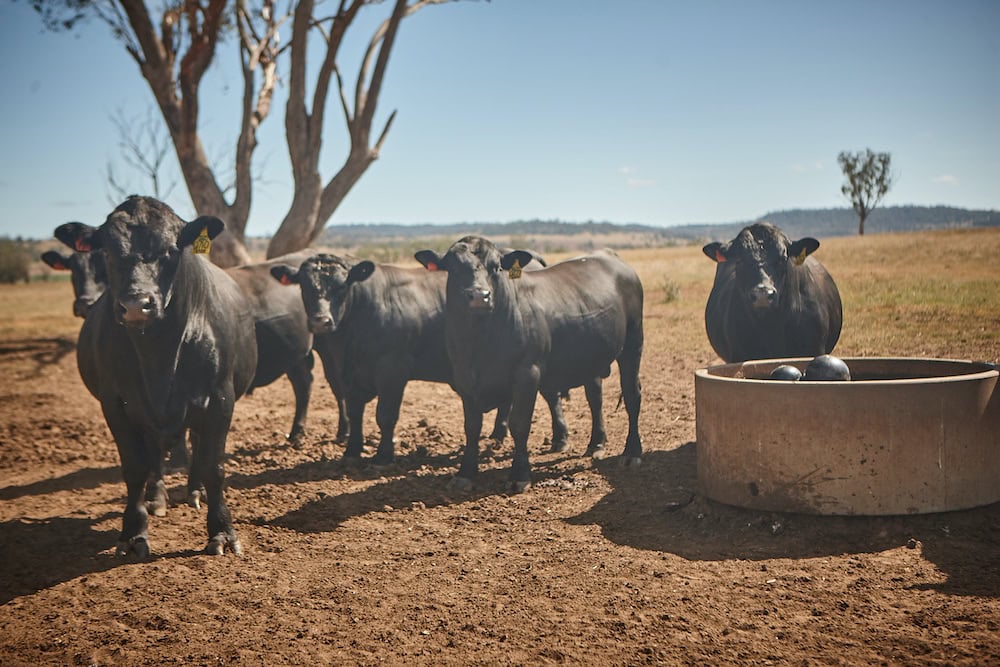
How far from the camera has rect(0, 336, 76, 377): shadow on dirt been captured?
52.1ft

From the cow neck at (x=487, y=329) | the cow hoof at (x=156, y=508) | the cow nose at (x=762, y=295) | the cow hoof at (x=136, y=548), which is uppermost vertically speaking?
the cow nose at (x=762, y=295)

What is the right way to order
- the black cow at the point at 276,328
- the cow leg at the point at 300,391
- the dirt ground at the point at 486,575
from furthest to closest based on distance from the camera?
A: the cow leg at the point at 300,391 < the black cow at the point at 276,328 < the dirt ground at the point at 486,575

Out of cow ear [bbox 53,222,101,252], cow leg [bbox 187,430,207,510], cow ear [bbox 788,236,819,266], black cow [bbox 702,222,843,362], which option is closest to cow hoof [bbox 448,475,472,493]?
cow leg [bbox 187,430,207,510]

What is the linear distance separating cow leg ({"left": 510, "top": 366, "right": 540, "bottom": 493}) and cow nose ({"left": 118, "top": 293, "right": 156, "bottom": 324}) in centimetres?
343

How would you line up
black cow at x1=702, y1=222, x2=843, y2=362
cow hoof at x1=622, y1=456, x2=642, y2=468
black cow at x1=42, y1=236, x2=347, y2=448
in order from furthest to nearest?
black cow at x1=42, y1=236, x2=347, y2=448
cow hoof at x1=622, y1=456, x2=642, y2=468
black cow at x1=702, y1=222, x2=843, y2=362

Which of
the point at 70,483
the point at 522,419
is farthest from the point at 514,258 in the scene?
the point at 70,483

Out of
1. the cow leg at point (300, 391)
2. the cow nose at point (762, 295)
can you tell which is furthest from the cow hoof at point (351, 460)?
the cow nose at point (762, 295)

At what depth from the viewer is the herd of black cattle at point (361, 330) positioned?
5551 millimetres

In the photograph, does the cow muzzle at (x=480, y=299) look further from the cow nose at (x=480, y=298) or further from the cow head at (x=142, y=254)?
the cow head at (x=142, y=254)

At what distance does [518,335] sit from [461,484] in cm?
140

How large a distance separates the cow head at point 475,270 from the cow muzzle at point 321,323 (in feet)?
3.65

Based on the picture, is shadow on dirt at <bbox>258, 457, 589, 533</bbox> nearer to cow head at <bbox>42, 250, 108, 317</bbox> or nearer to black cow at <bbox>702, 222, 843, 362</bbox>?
black cow at <bbox>702, 222, 843, 362</bbox>

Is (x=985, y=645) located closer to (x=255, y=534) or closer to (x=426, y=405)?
(x=255, y=534)

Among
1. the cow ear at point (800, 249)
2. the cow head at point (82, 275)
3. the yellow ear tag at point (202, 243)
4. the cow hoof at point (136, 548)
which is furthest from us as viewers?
the cow head at point (82, 275)
